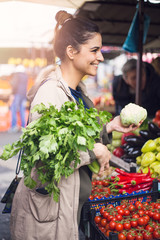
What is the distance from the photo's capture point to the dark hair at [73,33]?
2039 millimetres

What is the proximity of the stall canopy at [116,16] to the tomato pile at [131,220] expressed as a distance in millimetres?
3609

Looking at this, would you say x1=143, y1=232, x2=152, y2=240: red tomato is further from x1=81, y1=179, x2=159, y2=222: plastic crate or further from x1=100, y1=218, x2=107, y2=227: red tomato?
x1=81, y1=179, x2=159, y2=222: plastic crate

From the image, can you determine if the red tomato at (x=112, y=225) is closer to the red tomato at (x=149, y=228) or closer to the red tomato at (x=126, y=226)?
the red tomato at (x=126, y=226)

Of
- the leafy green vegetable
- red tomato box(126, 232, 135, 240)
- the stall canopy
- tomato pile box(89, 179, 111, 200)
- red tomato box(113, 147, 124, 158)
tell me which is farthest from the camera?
the stall canopy

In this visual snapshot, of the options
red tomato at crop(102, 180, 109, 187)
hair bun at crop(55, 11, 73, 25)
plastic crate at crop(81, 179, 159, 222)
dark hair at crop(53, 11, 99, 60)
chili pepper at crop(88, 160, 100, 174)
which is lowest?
plastic crate at crop(81, 179, 159, 222)

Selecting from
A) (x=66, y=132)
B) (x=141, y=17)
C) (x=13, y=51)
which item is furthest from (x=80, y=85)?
(x=13, y=51)

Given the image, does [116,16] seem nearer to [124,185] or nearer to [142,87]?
[142,87]

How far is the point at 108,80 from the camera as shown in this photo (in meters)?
14.9

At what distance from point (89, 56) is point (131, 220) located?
1372 millimetres

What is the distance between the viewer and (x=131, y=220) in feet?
7.72

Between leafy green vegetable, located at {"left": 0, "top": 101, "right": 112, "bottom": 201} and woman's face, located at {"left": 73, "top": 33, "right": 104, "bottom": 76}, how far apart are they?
41 cm

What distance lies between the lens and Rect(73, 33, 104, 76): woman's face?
2035 mm

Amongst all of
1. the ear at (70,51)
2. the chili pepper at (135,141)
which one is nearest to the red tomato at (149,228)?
the ear at (70,51)

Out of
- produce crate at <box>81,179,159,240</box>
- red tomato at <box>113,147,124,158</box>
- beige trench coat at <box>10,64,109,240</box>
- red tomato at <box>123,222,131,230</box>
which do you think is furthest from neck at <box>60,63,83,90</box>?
red tomato at <box>113,147,124,158</box>
